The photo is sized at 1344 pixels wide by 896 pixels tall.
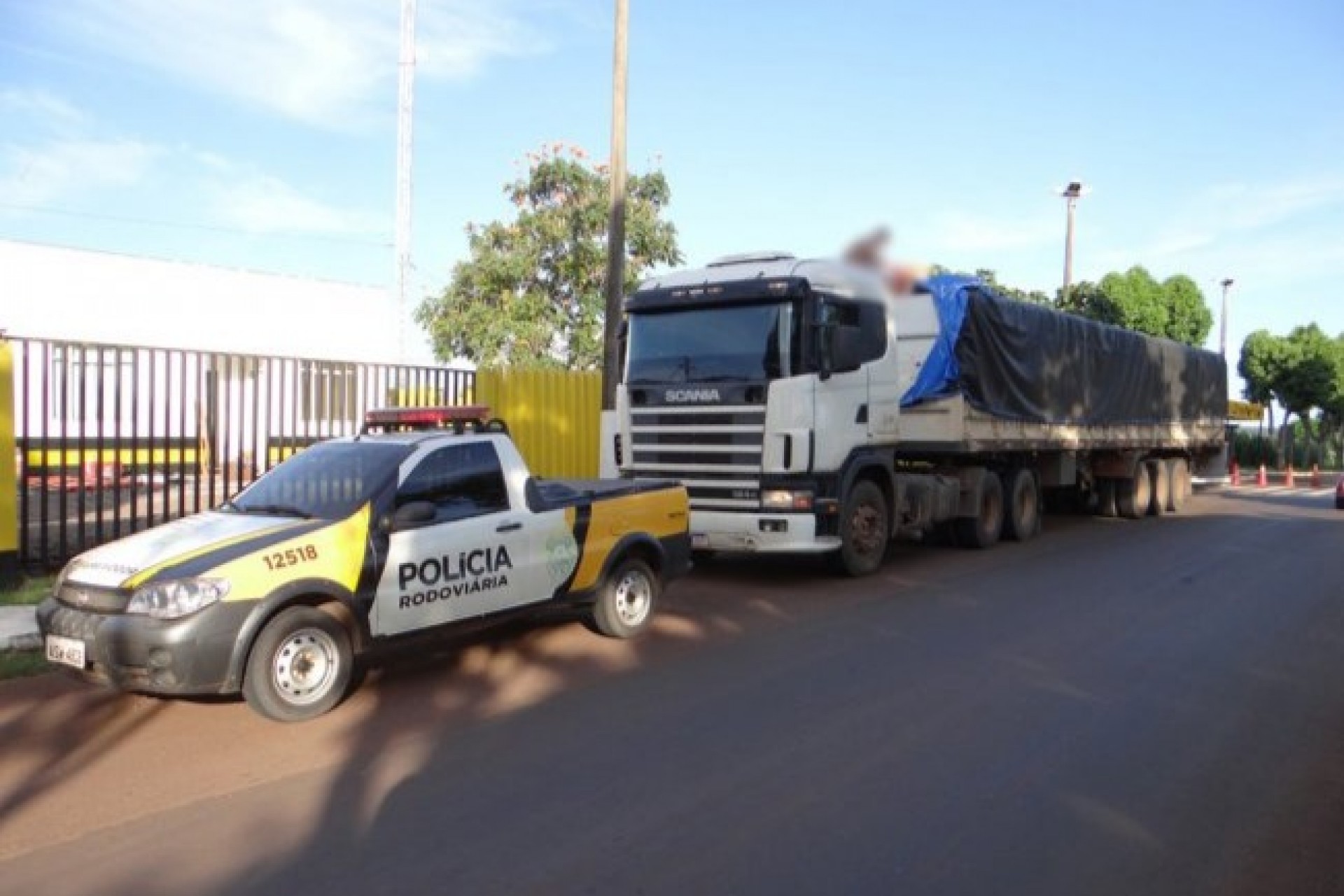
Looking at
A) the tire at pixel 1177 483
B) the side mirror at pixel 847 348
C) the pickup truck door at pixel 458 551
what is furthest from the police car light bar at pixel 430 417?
the tire at pixel 1177 483

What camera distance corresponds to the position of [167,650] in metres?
5.34

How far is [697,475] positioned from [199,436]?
5.81 metres

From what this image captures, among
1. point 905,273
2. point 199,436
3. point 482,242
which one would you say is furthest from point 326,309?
point 905,273

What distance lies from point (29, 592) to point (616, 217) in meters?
8.10

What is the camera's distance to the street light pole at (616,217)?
13.7 m

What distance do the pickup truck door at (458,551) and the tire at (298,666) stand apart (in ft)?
0.93

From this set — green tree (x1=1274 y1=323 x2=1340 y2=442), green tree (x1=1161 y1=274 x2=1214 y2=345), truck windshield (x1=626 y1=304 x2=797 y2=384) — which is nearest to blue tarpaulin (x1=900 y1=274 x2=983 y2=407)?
truck windshield (x1=626 y1=304 x2=797 y2=384)

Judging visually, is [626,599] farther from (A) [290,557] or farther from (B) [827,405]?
(B) [827,405]

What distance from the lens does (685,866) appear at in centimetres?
391

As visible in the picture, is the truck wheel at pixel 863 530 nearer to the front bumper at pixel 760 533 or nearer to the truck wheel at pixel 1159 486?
the front bumper at pixel 760 533

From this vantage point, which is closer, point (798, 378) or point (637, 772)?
point (637, 772)

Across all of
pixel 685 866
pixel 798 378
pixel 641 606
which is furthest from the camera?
pixel 798 378

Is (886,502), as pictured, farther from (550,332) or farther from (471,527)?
A: (550,332)

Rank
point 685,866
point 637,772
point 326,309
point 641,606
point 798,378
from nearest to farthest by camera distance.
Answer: point 685,866 < point 637,772 < point 641,606 < point 798,378 < point 326,309
